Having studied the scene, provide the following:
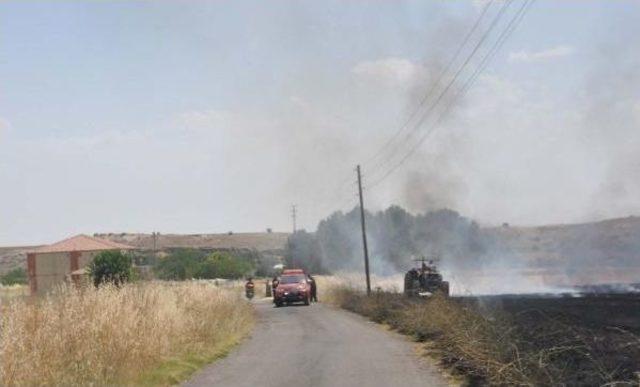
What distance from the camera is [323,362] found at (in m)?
15.2

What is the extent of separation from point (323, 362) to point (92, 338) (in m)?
4.94

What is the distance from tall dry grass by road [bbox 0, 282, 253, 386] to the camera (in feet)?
33.9

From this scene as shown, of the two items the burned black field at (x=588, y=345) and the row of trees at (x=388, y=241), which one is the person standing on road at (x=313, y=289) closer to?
the burned black field at (x=588, y=345)

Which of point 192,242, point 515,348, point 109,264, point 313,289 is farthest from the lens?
point 192,242

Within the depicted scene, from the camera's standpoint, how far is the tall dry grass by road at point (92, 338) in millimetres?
Result: 10344

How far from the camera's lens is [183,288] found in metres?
Result: 24.1

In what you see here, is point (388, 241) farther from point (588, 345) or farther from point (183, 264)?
point (588, 345)

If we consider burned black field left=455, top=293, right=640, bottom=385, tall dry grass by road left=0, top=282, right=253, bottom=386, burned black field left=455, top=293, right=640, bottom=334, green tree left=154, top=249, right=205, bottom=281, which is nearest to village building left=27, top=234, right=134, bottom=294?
green tree left=154, top=249, right=205, bottom=281

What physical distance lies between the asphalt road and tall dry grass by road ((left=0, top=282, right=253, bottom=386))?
99cm

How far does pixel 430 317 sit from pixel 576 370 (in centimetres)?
956

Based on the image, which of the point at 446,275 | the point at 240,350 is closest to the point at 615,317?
the point at 240,350

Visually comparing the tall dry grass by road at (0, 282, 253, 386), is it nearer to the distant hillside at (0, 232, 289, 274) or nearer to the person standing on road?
the person standing on road

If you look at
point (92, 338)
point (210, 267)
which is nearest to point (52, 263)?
point (210, 267)

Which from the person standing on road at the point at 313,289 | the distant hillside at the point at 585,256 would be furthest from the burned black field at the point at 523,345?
the distant hillside at the point at 585,256
